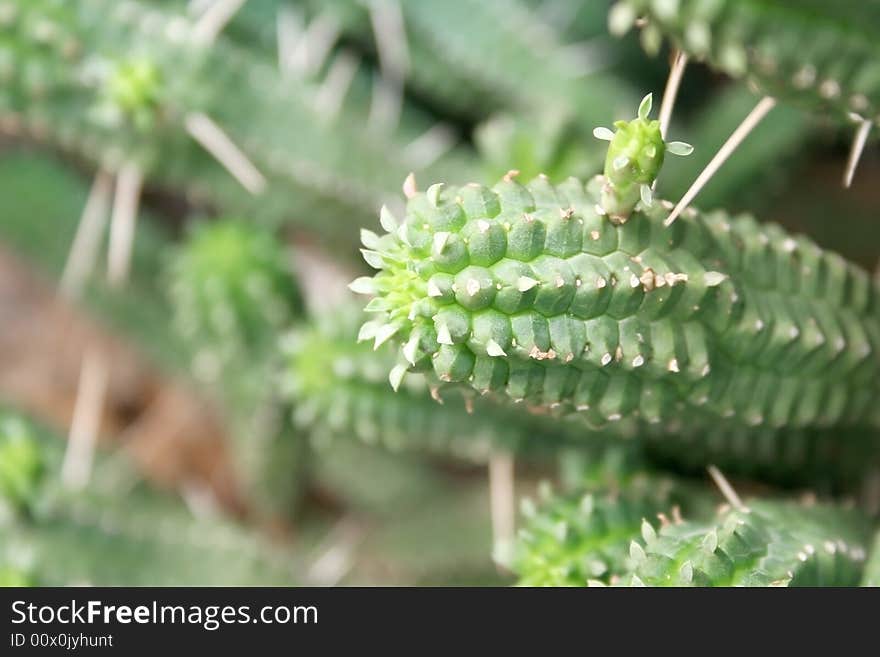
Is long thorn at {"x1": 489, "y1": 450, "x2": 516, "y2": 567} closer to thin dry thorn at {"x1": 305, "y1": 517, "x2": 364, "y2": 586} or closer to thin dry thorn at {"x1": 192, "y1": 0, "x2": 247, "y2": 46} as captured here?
thin dry thorn at {"x1": 305, "y1": 517, "x2": 364, "y2": 586}

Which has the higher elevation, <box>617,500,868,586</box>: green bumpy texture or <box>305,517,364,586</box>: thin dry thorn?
<box>305,517,364,586</box>: thin dry thorn

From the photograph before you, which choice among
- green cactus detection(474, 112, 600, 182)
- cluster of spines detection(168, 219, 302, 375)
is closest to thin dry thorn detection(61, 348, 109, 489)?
cluster of spines detection(168, 219, 302, 375)

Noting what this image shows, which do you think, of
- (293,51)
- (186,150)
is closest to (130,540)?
(186,150)

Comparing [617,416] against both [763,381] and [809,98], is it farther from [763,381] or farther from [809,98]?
[809,98]

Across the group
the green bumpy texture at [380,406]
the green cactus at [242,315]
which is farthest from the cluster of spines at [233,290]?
the green bumpy texture at [380,406]

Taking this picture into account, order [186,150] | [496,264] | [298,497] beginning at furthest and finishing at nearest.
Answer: [298,497]
[186,150]
[496,264]
